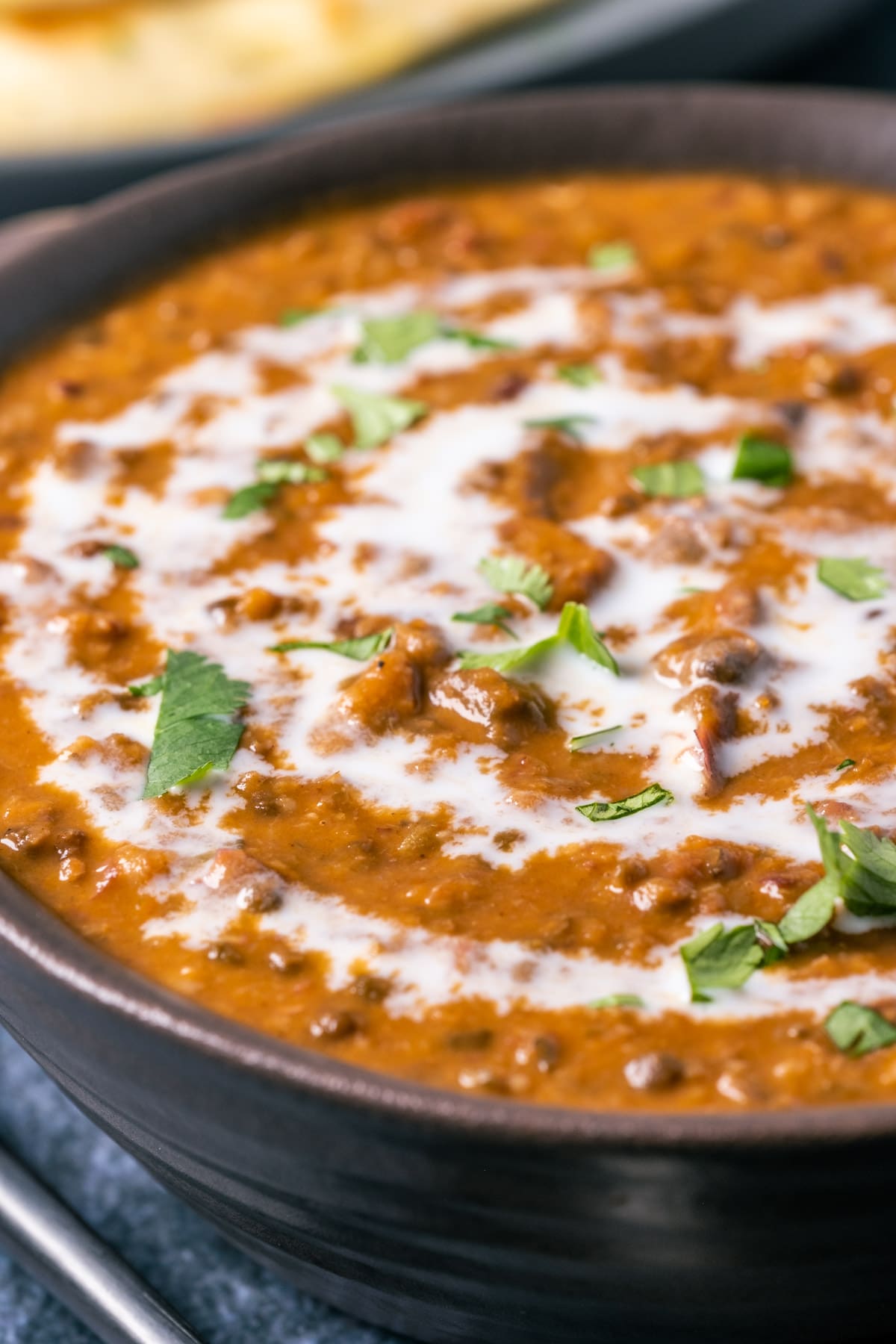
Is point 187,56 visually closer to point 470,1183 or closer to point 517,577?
point 517,577

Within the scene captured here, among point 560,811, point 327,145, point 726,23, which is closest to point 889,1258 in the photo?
point 560,811

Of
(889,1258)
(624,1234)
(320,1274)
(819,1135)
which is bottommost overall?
(320,1274)

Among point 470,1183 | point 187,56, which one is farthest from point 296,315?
point 470,1183

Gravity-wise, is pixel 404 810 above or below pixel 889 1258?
above

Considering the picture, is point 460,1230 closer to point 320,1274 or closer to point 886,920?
point 320,1274

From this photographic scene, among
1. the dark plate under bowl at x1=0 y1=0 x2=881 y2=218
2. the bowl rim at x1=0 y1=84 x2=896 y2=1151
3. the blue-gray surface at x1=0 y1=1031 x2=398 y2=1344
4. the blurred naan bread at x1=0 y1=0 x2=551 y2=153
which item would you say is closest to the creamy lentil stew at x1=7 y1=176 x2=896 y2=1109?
the bowl rim at x1=0 y1=84 x2=896 y2=1151

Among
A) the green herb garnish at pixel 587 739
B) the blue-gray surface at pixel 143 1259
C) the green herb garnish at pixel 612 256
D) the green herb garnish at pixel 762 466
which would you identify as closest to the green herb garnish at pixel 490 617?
the green herb garnish at pixel 587 739

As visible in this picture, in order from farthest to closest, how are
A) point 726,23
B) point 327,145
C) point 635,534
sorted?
point 726,23 → point 327,145 → point 635,534

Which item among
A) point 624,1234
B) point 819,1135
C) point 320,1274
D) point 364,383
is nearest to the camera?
point 819,1135
